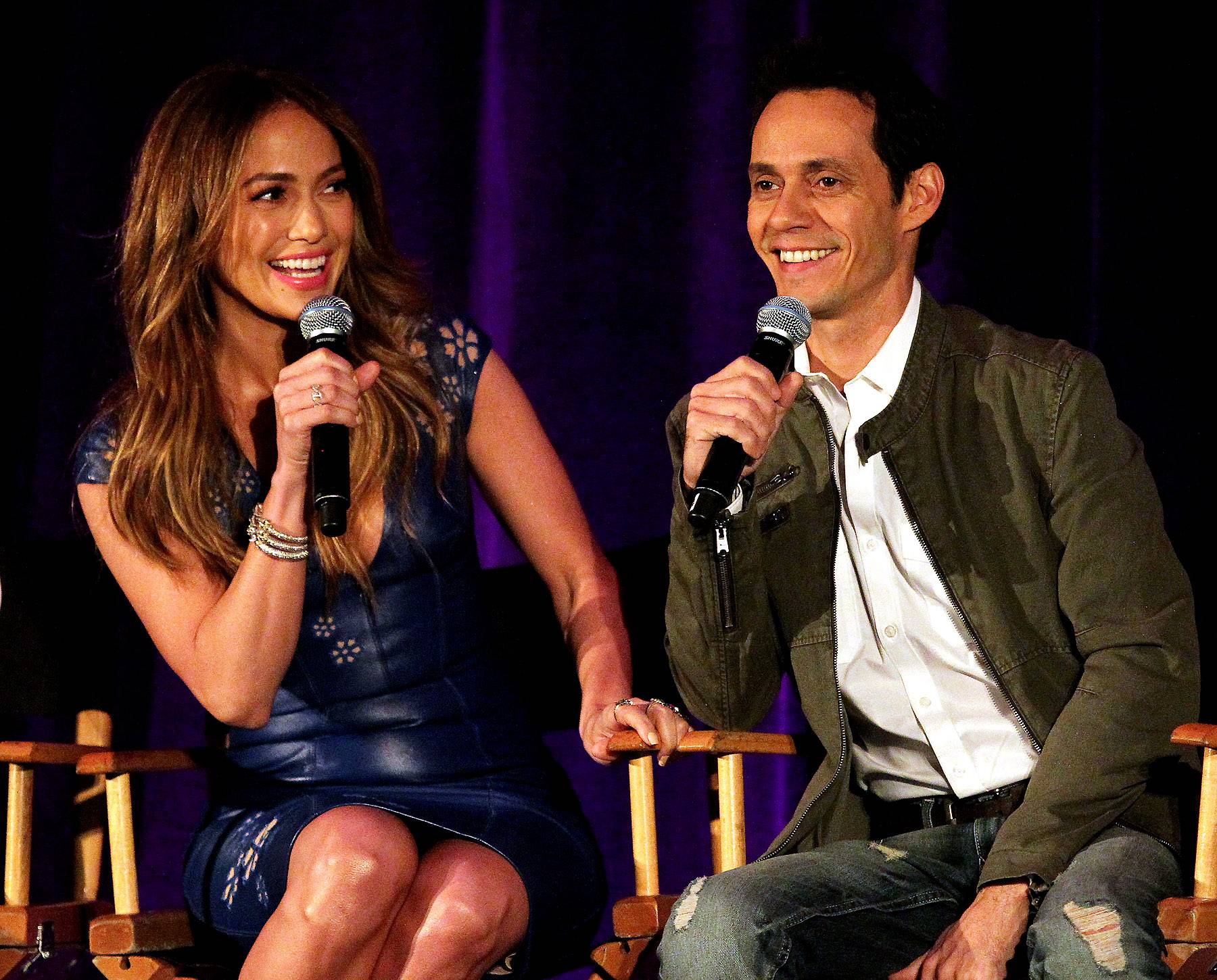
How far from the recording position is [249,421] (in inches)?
85.7

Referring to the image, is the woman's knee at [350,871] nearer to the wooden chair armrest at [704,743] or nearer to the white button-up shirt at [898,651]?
the wooden chair armrest at [704,743]

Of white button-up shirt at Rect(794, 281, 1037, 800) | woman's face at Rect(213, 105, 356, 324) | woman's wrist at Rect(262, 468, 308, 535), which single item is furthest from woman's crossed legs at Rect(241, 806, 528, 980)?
woman's face at Rect(213, 105, 356, 324)

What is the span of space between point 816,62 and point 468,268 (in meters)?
1.00

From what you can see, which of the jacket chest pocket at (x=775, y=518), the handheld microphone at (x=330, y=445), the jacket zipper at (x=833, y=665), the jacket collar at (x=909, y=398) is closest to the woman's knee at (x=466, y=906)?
the jacket zipper at (x=833, y=665)

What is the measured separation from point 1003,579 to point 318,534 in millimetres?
834

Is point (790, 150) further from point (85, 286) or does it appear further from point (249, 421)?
point (85, 286)

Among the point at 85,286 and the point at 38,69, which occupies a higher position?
the point at 38,69

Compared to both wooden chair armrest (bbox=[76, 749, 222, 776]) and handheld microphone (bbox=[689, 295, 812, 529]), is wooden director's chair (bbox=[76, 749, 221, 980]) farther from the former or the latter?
handheld microphone (bbox=[689, 295, 812, 529])

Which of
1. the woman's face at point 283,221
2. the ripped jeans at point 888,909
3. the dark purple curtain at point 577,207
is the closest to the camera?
the ripped jeans at point 888,909

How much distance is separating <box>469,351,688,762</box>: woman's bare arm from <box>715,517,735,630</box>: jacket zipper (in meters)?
0.23

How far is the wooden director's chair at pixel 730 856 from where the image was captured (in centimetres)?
156

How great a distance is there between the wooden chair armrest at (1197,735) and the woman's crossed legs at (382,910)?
0.74 metres

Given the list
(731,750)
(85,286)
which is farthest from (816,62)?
(85,286)

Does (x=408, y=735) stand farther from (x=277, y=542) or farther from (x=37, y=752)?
(x=37, y=752)
